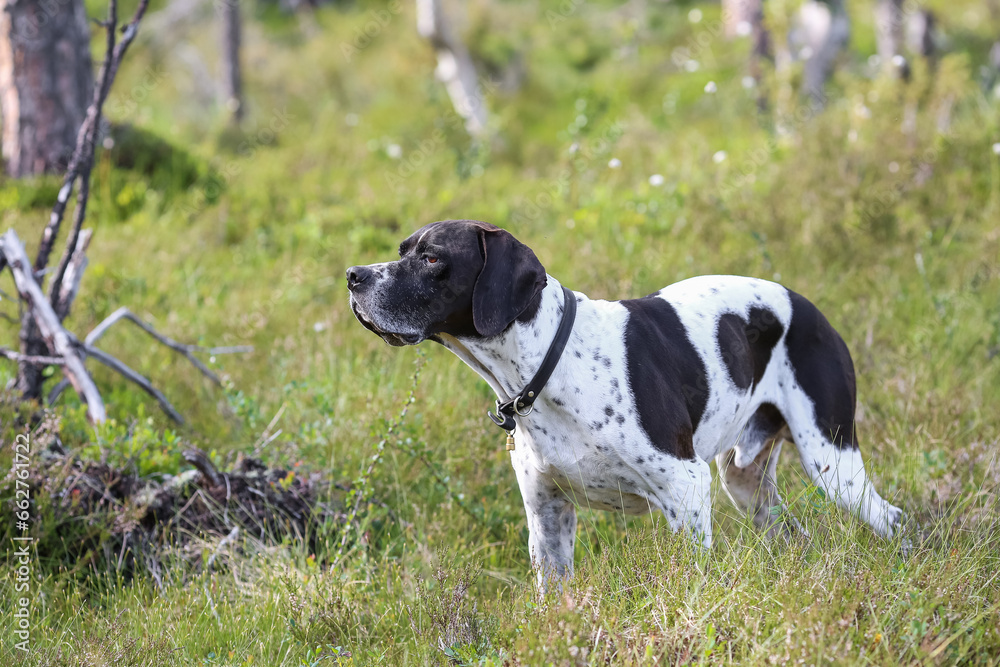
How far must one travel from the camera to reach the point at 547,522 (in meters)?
3.21

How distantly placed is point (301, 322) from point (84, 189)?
5.23 ft

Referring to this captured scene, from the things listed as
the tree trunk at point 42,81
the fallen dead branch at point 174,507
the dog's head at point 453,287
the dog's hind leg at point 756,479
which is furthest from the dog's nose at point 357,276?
the tree trunk at point 42,81

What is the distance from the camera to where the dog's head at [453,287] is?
9.12 feet

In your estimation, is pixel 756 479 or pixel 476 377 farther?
pixel 476 377

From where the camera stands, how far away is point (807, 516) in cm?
300

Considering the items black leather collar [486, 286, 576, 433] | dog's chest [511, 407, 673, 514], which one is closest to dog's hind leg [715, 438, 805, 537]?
dog's chest [511, 407, 673, 514]

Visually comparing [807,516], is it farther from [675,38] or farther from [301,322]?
[675,38]

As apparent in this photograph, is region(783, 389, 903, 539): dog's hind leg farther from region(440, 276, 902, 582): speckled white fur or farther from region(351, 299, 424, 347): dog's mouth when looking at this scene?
region(351, 299, 424, 347): dog's mouth

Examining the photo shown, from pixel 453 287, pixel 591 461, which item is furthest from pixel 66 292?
pixel 591 461

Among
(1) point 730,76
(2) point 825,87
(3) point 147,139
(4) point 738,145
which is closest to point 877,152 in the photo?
(4) point 738,145

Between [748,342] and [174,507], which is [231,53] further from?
[748,342]

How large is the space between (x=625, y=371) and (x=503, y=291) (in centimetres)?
54

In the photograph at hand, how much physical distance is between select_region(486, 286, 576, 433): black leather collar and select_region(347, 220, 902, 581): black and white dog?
0.01 meters

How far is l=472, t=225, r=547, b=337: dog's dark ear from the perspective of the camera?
2773mm
